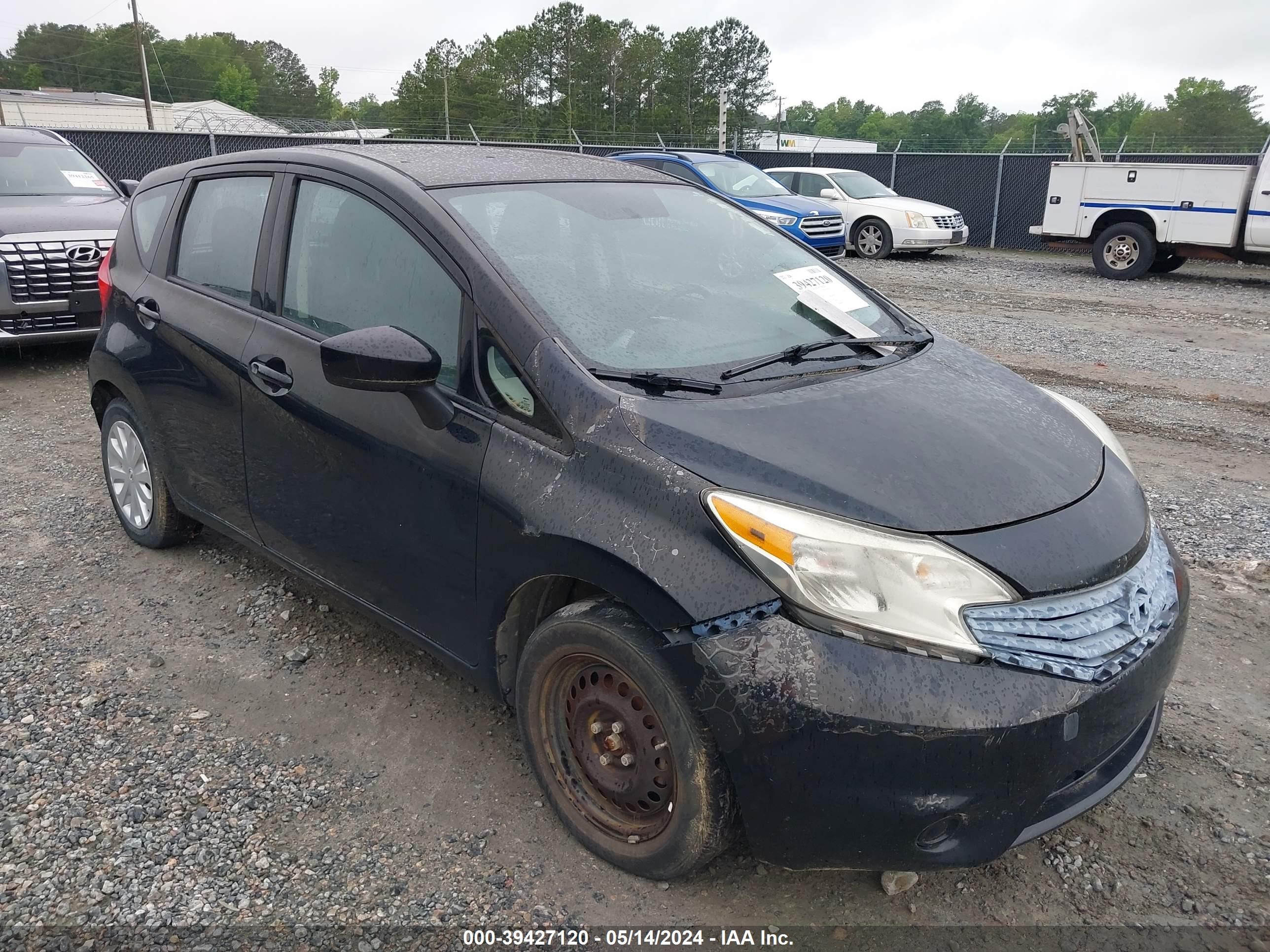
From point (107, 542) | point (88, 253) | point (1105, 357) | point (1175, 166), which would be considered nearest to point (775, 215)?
point (1175, 166)

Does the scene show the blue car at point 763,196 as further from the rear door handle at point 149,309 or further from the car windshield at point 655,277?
the car windshield at point 655,277

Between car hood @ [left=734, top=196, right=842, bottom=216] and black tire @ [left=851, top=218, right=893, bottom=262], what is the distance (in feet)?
4.27

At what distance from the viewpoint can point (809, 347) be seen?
9.50 ft

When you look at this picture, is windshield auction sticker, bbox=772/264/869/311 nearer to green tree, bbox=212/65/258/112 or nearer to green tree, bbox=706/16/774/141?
green tree, bbox=706/16/774/141

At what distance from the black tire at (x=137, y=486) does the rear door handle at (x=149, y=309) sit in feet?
1.48

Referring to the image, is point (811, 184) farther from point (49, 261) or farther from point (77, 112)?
point (77, 112)

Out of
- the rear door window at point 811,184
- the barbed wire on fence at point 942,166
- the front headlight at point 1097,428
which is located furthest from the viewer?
the barbed wire on fence at point 942,166

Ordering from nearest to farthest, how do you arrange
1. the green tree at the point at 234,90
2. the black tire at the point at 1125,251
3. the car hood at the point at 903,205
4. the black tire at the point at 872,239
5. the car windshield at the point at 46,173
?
the car windshield at the point at 46,173 → the black tire at the point at 1125,251 → the car hood at the point at 903,205 → the black tire at the point at 872,239 → the green tree at the point at 234,90

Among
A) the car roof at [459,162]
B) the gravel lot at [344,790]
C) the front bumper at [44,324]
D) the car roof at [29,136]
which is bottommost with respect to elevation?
the gravel lot at [344,790]

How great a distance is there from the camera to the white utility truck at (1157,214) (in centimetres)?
1341

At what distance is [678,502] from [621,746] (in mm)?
644

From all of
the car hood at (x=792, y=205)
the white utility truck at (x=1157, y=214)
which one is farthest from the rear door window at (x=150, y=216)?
the white utility truck at (x=1157, y=214)

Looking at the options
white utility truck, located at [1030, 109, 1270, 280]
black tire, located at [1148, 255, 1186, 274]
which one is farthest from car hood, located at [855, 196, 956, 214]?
black tire, located at [1148, 255, 1186, 274]

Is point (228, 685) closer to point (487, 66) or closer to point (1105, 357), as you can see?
point (1105, 357)
